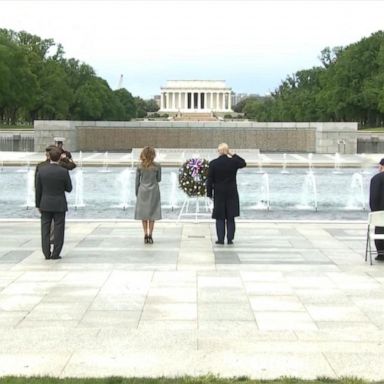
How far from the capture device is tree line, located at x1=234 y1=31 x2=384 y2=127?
6931 centimetres

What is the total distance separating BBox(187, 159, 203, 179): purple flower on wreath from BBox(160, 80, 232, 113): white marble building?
147 metres

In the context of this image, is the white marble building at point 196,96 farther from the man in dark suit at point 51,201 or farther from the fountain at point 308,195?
the man in dark suit at point 51,201

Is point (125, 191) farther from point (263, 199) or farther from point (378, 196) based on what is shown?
point (378, 196)

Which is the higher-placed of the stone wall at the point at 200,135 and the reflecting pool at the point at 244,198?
the stone wall at the point at 200,135

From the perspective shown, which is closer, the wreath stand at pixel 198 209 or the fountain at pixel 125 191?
the wreath stand at pixel 198 209

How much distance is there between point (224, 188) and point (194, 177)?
3241mm

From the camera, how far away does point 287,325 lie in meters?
7.19

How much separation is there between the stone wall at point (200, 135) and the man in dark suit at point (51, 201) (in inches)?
1547

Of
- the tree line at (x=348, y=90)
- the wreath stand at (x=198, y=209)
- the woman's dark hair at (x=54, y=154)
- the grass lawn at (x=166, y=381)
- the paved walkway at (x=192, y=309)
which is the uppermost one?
the tree line at (x=348, y=90)

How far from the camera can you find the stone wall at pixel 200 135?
165 feet

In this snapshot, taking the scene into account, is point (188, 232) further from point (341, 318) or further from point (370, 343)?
point (370, 343)

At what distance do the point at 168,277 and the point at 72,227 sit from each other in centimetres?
594

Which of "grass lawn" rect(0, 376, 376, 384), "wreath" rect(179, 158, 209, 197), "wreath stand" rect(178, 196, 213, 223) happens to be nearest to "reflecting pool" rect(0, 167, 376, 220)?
"wreath stand" rect(178, 196, 213, 223)

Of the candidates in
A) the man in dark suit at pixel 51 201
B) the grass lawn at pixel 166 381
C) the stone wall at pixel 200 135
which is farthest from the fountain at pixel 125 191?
the stone wall at pixel 200 135
